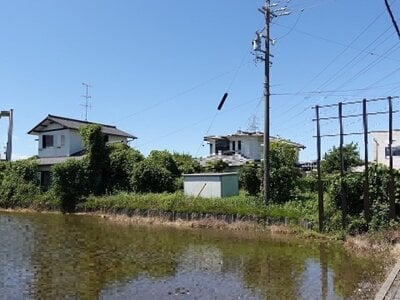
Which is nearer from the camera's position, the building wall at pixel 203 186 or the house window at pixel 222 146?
the building wall at pixel 203 186

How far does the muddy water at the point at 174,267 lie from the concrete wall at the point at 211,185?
6596 mm

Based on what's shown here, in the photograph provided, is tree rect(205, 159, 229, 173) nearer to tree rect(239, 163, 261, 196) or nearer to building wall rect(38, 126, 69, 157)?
tree rect(239, 163, 261, 196)

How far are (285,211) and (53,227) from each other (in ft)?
40.1

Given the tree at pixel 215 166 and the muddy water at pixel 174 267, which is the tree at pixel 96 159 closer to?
the tree at pixel 215 166

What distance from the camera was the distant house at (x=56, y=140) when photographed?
4172cm

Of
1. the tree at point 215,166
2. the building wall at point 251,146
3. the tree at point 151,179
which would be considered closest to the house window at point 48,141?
the tree at point 151,179

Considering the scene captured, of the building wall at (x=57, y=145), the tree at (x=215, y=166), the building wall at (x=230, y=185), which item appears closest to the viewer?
the building wall at (x=230, y=185)

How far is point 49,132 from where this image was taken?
43.8 m

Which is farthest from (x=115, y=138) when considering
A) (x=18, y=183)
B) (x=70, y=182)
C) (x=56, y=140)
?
(x=70, y=182)

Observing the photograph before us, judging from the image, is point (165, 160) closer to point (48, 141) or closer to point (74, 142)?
point (74, 142)

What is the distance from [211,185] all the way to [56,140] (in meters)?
19.7

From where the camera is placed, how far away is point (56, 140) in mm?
43375

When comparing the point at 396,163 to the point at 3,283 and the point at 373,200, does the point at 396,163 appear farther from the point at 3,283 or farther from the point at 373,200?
the point at 3,283

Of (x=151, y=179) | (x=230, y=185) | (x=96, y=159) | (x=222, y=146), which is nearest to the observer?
(x=230, y=185)
